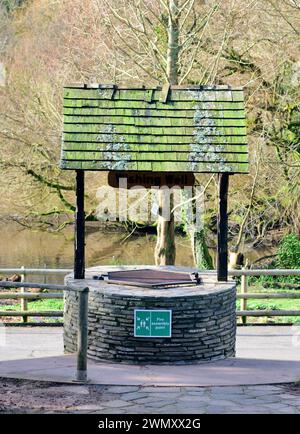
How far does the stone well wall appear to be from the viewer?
11141 mm

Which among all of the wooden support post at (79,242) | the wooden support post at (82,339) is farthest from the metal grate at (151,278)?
the wooden support post at (82,339)

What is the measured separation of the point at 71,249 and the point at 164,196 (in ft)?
42.1

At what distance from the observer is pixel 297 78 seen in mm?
21203

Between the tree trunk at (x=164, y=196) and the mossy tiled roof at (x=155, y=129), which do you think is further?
the tree trunk at (x=164, y=196)

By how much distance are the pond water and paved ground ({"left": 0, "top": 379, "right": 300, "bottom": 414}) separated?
1736 cm

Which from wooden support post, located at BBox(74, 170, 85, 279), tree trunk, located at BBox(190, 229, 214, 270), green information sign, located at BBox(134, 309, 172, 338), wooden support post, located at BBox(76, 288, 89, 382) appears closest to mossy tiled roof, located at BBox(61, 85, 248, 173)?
wooden support post, located at BBox(74, 170, 85, 279)

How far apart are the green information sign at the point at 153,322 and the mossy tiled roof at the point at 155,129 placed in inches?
77.1

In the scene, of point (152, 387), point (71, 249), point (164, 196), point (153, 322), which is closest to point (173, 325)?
point (153, 322)

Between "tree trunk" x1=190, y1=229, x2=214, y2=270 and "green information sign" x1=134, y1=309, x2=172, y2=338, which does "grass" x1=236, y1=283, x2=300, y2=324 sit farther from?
"green information sign" x1=134, y1=309, x2=172, y2=338

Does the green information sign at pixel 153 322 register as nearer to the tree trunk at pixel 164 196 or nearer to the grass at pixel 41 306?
the tree trunk at pixel 164 196

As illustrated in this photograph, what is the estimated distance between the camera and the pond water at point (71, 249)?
28250 millimetres

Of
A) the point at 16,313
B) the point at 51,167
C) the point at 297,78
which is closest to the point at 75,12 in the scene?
the point at 51,167

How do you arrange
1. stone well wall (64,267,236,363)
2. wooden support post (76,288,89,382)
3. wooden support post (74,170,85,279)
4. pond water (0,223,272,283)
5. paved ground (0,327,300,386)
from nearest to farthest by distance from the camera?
wooden support post (76,288,89,382) < paved ground (0,327,300,386) < stone well wall (64,267,236,363) < wooden support post (74,170,85,279) < pond water (0,223,272,283)

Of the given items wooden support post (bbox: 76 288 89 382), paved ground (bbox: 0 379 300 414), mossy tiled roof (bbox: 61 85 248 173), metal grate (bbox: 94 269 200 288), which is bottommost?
paved ground (bbox: 0 379 300 414)
